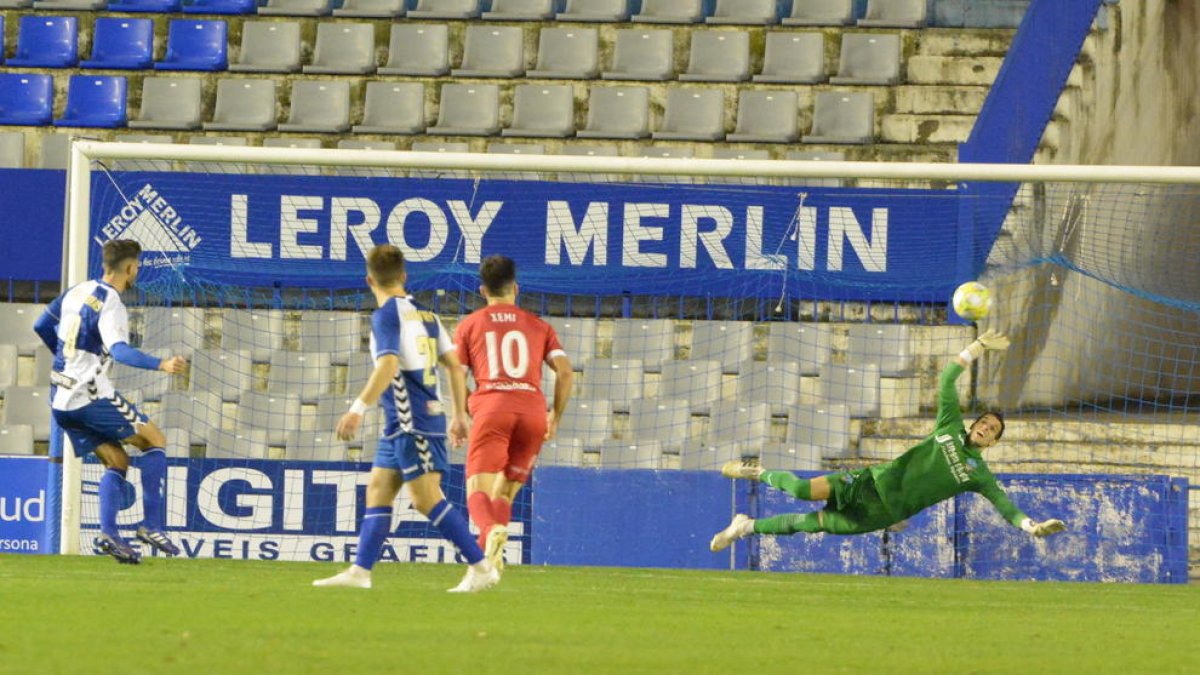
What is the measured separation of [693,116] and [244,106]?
4.29 metres

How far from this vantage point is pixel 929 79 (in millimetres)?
18609

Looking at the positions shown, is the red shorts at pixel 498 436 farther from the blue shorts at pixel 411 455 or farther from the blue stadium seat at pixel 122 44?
the blue stadium seat at pixel 122 44

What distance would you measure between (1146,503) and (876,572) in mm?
1976

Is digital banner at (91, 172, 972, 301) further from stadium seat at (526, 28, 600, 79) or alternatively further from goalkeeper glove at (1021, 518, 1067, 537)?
goalkeeper glove at (1021, 518, 1067, 537)

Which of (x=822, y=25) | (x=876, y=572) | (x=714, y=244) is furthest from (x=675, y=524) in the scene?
(x=822, y=25)

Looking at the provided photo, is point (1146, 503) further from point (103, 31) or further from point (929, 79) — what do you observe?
point (103, 31)

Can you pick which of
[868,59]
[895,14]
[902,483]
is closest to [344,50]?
[868,59]

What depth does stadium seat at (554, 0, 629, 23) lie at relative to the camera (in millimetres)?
19234

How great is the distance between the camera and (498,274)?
9.99 metres

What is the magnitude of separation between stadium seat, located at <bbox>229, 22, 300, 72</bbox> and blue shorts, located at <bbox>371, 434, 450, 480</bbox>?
10889mm

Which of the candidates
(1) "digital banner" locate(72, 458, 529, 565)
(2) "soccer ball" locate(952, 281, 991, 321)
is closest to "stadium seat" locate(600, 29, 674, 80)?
(1) "digital banner" locate(72, 458, 529, 565)

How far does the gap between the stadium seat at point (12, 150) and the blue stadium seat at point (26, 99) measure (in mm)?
364

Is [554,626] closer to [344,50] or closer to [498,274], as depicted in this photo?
[498,274]

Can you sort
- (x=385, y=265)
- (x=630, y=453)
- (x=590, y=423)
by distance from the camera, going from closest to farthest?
1. (x=385, y=265)
2. (x=630, y=453)
3. (x=590, y=423)
